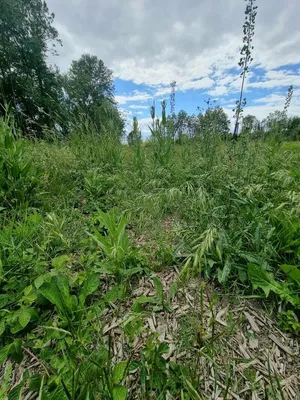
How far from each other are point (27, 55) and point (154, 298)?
61.1 feet

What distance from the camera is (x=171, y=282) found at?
112cm

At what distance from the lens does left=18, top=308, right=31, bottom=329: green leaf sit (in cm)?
83

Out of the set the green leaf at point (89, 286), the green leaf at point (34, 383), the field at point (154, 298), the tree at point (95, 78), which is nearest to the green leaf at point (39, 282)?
the field at point (154, 298)

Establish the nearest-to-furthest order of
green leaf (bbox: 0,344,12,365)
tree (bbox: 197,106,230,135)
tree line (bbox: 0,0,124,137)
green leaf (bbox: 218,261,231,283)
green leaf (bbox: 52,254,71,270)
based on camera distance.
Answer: green leaf (bbox: 0,344,12,365)
green leaf (bbox: 218,261,231,283)
green leaf (bbox: 52,254,71,270)
tree (bbox: 197,106,230,135)
tree line (bbox: 0,0,124,137)

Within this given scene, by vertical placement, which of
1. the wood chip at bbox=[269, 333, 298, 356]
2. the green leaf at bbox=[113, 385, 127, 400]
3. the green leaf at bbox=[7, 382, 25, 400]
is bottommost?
the wood chip at bbox=[269, 333, 298, 356]

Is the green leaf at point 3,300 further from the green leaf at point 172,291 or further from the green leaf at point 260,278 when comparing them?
the green leaf at point 260,278

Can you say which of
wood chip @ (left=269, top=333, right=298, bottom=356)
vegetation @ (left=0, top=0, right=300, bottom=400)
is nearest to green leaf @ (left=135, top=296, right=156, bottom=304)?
vegetation @ (left=0, top=0, right=300, bottom=400)

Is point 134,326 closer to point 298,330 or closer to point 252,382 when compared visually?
point 252,382

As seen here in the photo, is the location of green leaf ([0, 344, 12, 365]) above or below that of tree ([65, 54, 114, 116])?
below

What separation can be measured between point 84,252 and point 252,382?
3.63 ft

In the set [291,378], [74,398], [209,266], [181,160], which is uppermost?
[181,160]

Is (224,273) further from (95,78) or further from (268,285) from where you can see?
(95,78)

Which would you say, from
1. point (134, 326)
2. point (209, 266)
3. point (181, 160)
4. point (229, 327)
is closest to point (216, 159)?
point (181, 160)

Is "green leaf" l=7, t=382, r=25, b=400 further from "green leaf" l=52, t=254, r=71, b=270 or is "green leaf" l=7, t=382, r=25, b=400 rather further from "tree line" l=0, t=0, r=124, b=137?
"tree line" l=0, t=0, r=124, b=137
